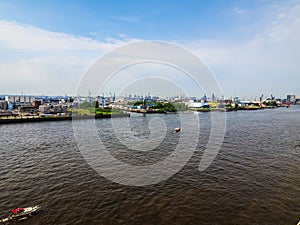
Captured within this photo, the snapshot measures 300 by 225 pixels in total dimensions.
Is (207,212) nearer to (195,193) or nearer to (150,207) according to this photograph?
(195,193)

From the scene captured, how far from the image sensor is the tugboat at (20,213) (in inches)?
→ 315

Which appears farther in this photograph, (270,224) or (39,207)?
(39,207)

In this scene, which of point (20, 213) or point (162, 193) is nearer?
point (20, 213)

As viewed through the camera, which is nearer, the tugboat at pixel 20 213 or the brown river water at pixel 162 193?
the tugboat at pixel 20 213

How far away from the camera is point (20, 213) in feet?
26.8

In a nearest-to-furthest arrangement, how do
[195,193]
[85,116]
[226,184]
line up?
[195,193], [226,184], [85,116]

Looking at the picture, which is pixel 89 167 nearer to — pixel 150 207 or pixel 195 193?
pixel 150 207

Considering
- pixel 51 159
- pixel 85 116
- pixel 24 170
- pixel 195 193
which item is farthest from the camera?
pixel 85 116

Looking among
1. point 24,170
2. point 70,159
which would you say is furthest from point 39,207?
point 70,159

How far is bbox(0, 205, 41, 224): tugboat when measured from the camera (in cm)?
801

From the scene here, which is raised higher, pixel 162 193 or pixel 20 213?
pixel 20 213

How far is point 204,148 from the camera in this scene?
19.8 meters

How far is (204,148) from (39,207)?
54.1ft

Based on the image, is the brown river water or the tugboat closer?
the tugboat
